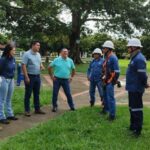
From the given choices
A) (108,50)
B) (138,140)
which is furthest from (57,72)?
(138,140)

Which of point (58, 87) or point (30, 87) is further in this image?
point (58, 87)

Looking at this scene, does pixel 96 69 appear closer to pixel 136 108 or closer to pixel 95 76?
pixel 95 76

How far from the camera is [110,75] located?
1019cm

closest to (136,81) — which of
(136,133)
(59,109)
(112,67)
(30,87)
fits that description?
(136,133)

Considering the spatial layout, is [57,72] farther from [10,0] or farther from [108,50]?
[10,0]

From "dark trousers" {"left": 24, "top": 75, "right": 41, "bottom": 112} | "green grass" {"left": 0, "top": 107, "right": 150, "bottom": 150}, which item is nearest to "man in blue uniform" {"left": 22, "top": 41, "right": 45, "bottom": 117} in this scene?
"dark trousers" {"left": 24, "top": 75, "right": 41, "bottom": 112}

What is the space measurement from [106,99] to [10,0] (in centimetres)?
1732

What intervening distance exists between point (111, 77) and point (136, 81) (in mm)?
1550

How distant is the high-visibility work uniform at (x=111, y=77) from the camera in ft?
33.1

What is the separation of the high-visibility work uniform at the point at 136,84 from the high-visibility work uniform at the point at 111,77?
4.44 ft

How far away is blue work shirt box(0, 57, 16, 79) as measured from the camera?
385 inches

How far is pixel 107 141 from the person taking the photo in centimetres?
810

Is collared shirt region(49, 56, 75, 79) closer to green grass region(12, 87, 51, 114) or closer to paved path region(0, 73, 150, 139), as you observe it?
paved path region(0, 73, 150, 139)

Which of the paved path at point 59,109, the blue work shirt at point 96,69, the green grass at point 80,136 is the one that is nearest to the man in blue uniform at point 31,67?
the paved path at point 59,109
